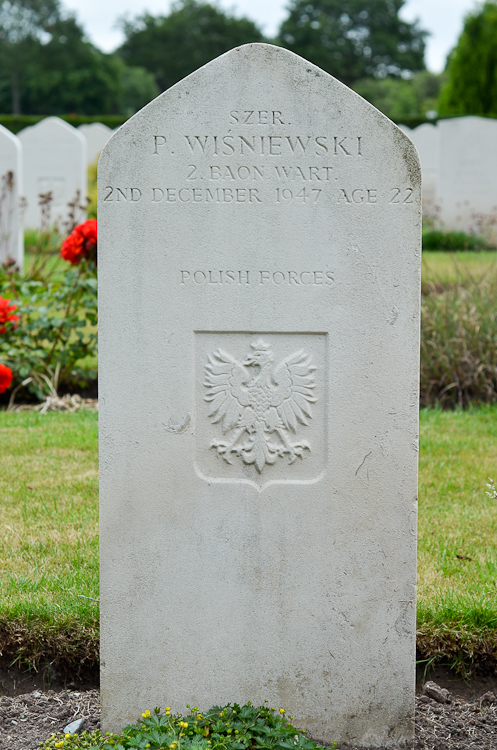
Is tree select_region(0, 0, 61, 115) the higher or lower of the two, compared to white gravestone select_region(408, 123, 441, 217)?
higher

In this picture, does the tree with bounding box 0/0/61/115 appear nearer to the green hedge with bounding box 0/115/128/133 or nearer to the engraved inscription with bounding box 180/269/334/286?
the green hedge with bounding box 0/115/128/133

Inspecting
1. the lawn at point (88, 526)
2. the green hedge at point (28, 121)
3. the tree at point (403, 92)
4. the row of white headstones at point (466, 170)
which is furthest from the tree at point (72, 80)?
the lawn at point (88, 526)

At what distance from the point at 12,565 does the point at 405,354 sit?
1.77 m

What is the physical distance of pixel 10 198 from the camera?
846 centimetres

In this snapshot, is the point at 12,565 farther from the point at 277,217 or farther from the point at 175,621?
the point at 277,217

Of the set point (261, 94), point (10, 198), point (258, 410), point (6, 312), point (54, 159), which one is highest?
point (54, 159)

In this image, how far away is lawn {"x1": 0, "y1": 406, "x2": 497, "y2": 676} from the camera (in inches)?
99.4

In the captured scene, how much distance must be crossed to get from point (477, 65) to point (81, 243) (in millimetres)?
16542

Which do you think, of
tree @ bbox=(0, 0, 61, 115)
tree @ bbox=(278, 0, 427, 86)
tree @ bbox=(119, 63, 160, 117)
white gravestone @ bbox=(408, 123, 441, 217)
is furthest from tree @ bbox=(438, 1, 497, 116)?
tree @ bbox=(0, 0, 61, 115)

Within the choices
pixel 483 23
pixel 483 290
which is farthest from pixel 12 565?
pixel 483 23

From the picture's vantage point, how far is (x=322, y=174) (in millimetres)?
2021

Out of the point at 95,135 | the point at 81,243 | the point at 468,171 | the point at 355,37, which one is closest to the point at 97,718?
the point at 81,243

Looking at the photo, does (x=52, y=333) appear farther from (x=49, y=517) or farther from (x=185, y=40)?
(x=185, y=40)

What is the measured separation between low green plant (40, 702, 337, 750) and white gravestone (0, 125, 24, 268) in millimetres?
6865
